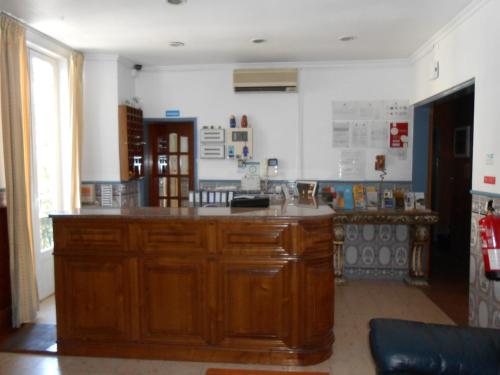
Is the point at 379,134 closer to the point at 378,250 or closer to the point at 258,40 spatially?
the point at 378,250

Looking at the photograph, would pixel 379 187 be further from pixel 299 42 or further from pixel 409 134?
pixel 299 42

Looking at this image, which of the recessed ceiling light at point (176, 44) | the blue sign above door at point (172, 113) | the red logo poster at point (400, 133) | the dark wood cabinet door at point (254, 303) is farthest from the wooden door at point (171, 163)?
the dark wood cabinet door at point (254, 303)

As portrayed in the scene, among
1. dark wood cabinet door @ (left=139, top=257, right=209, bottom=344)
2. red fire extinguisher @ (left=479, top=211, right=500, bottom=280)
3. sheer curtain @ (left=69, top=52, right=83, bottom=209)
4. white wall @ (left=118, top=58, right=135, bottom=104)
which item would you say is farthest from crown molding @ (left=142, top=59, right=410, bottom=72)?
red fire extinguisher @ (left=479, top=211, right=500, bottom=280)

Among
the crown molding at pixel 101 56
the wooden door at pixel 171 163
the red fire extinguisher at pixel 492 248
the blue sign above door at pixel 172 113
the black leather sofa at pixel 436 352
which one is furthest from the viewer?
the wooden door at pixel 171 163

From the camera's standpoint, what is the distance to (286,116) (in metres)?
5.61

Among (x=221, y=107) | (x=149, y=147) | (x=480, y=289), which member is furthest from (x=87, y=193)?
(x=480, y=289)

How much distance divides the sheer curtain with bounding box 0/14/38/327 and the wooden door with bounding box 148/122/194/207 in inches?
86.7

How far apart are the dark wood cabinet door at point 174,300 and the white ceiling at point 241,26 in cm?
211

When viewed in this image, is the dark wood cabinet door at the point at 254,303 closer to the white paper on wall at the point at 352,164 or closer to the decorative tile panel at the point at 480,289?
the decorative tile panel at the point at 480,289

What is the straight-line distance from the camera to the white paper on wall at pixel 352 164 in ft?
18.2

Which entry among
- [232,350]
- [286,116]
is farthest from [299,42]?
[232,350]

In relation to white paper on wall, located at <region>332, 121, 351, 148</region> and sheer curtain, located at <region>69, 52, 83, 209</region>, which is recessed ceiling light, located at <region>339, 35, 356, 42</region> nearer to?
white paper on wall, located at <region>332, 121, 351, 148</region>

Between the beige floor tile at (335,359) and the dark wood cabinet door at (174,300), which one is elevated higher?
the dark wood cabinet door at (174,300)

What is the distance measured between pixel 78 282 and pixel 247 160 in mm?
2942
